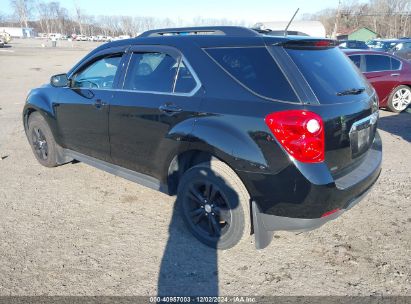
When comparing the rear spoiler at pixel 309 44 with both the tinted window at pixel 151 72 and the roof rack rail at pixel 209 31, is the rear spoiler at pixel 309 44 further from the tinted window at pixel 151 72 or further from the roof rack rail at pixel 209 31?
the tinted window at pixel 151 72

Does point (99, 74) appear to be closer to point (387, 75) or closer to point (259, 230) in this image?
point (259, 230)

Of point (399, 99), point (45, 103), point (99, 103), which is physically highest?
point (99, 103)

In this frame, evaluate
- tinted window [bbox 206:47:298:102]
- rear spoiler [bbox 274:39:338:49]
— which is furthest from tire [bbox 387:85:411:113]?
tinted window [bbox 206:47:298:102]

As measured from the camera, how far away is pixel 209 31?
3.26 meters

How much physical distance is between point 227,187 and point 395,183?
2715 mm

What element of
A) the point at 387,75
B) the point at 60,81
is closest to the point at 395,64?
the point at 387,75

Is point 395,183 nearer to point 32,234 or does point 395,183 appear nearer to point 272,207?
point 272,207

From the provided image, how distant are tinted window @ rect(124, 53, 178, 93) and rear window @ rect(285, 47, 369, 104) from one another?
1.11m

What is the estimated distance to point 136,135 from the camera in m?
3.51

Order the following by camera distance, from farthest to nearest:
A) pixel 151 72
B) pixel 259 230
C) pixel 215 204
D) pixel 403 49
→ pixel 403 49
pixel 151 72
pixel 215 204
pixel 259 230

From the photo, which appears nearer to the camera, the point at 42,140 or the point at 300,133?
the point at 300,133

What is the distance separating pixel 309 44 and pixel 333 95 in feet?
1.65

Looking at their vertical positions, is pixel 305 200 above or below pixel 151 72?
below

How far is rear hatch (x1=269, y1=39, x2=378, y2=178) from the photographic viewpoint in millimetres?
2588
